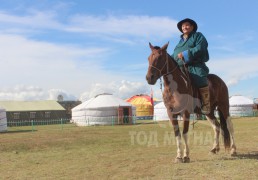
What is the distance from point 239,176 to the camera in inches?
223

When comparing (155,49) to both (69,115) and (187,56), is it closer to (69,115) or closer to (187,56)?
(187,56)

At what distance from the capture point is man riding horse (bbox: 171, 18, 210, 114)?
24.3 feet

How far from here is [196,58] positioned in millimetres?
7520

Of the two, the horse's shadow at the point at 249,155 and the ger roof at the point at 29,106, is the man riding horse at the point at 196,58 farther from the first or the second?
the ger roof at the point at 29,106

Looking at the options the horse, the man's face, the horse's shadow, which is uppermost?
the man's face

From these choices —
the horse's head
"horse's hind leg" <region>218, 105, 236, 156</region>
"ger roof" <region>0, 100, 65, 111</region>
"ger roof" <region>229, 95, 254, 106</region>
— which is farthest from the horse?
"ger roof" <region>0, 100, 65, 111</region>

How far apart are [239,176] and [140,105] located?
49.3m

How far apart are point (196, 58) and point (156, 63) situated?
133cm

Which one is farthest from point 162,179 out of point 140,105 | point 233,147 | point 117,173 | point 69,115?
point 69,115

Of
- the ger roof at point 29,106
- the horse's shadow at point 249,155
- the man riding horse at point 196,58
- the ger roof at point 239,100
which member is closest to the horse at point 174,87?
the man riding horse at point 196,58

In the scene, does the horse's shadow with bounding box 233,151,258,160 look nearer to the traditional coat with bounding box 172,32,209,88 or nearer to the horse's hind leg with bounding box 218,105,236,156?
the horse's hind leg with bounding box 218,105,236,156

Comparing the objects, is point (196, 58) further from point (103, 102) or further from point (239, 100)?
point (239, 100)

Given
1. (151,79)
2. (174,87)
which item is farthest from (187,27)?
(151,79)

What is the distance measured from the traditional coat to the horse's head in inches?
32.2
